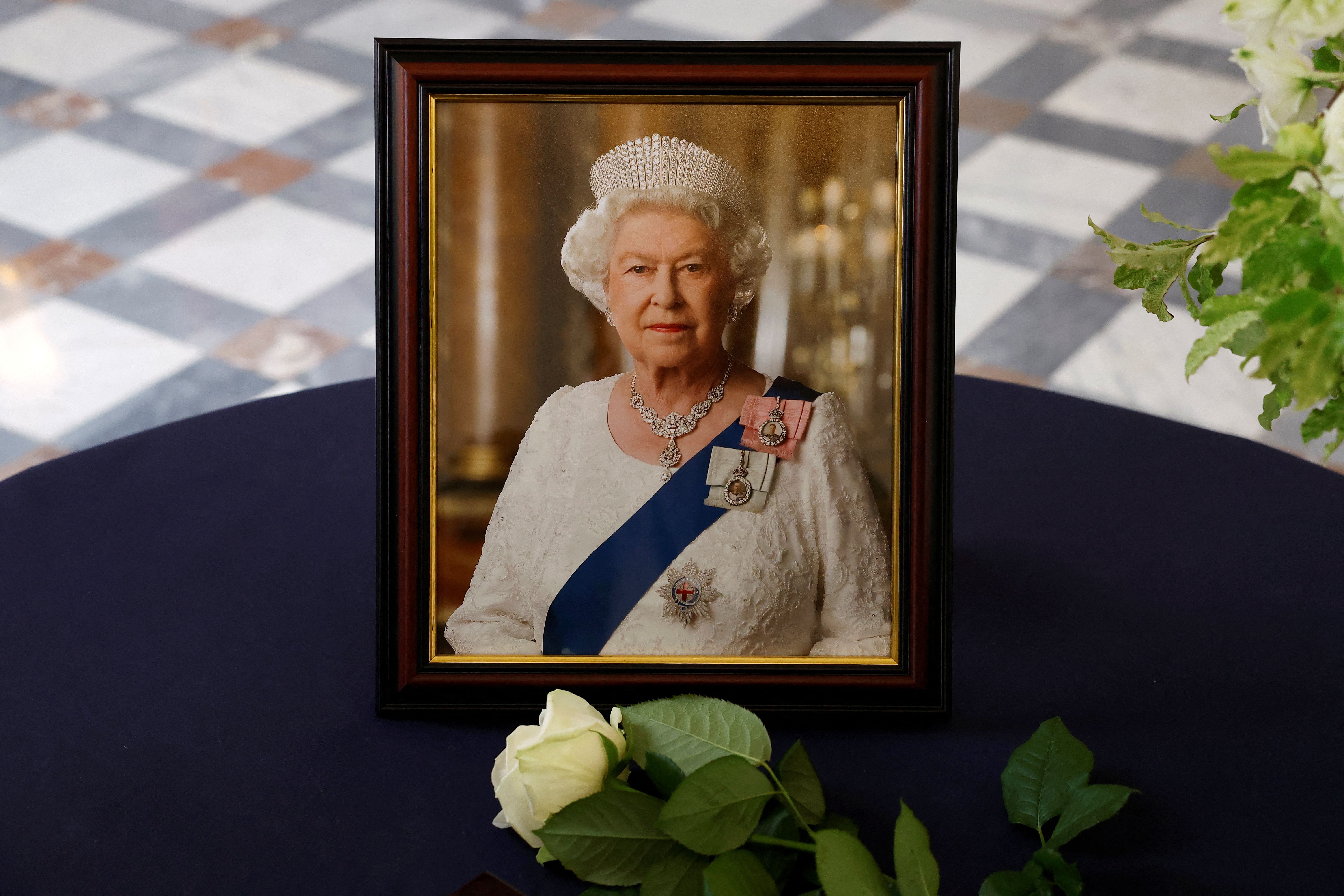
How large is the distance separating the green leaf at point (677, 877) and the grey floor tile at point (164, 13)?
380cm

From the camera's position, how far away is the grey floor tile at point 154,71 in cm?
359

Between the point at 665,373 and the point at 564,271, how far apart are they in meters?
0.10

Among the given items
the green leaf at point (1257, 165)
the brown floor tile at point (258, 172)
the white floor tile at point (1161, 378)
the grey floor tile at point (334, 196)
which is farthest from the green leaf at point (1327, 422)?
the brown floor tile at point (258, 172)

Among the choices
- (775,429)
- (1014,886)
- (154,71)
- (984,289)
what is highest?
(154,71)

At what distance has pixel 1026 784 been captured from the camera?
0.79 metres

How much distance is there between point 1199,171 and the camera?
3.42 m

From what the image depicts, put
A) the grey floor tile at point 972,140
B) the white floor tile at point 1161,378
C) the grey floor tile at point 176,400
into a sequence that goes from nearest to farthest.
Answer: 1. the grey floor tile at point 176,400
2. the white floor tile at point 1161,378
3. the grey floor tile at point 972,140

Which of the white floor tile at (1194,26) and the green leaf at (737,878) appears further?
the white floor tile at (1194,26)

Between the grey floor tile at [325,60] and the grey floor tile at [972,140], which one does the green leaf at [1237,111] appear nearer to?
the grey floor tile at [972,140]

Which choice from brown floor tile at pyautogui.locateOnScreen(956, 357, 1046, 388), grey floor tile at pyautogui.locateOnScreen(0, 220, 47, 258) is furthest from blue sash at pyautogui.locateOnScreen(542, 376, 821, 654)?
grey floor tile at pyautogui.locateOnScreen(0, 220, 47, 258)

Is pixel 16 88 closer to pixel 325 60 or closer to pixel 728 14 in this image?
pixel 325 60

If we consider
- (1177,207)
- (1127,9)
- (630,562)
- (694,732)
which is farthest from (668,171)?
(1127,9)

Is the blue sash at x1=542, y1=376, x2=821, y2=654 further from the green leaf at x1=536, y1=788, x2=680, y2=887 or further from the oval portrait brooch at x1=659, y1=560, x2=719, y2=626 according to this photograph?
the green leaf at x1=536, y1=788, x2=680, y2=887

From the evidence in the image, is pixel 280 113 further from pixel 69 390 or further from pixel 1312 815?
pixel 1312 815
